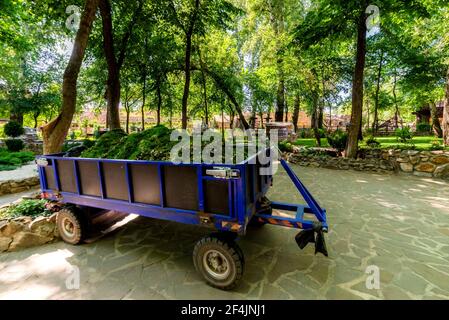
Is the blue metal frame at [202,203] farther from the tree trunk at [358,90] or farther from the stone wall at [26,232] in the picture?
the tree trunk at [358,90]

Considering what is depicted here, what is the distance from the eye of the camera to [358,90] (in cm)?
1003

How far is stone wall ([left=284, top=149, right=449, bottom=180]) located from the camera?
8.53 metres

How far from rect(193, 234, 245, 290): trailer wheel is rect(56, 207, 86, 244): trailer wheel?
2290 millimetres

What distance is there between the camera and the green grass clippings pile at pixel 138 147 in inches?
135

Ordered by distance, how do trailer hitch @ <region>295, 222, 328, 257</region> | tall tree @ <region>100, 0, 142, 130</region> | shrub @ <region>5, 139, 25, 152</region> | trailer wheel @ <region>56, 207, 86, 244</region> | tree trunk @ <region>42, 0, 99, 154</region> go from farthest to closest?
1. shrub @ <region>5, 139, 25, 152</region>
2. tall tree @ <region>100, 0, 142, 130</region>
3. tree trunk @ <region>42, 0, 99, 154</region>
4. trailer wheel @ <region>56, 207, 86, 244</region>
5. trailer hitch @ <region>295, 222, 328, 257</region>

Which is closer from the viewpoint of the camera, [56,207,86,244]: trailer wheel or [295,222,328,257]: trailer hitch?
[295,222,328,257]: trailer hitch

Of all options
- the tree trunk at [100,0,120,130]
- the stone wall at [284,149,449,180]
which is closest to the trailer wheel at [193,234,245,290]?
the tree trunk at [100,0,120,130]

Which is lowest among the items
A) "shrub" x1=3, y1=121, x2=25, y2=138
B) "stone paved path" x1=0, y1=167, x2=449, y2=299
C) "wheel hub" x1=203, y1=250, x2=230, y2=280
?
"stone paved path" x1=0, y1=167, x2=449, y2=299

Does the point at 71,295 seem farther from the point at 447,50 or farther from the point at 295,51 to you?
the point at 447,50

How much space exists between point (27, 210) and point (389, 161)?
12279 millimetres

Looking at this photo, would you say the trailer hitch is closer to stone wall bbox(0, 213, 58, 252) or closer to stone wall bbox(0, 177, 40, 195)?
stone wall bbox(0, 213, 58, 252)

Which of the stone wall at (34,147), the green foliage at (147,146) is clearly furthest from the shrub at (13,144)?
the green foliage at (147,146)

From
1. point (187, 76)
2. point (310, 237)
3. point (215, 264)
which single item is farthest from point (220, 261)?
point (187, 76)

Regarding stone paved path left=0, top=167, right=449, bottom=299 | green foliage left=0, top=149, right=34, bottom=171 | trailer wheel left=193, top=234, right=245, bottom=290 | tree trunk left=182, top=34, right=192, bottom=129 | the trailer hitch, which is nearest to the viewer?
trailer wheel left=193, top=234, right=245, bottom=290
